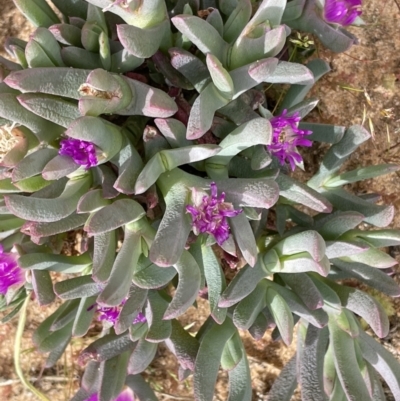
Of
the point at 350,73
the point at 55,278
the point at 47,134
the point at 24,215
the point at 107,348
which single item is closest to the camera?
the point at 24,215

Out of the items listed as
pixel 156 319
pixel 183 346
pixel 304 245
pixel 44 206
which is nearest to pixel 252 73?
pixel 304 245

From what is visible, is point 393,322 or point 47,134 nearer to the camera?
point 47,134

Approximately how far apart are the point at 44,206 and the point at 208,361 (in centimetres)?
59

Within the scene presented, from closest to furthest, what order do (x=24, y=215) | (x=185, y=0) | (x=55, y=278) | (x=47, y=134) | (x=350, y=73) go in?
(x=24, y=215) → (x=47, y=134) → (x=185, y=0) → (x=350, y=73) → (x=55, y=278)

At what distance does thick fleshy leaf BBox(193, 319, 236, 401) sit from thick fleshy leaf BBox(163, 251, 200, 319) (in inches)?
9.1

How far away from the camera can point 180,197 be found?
1172 mm

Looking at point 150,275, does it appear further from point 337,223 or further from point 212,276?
point 337,223

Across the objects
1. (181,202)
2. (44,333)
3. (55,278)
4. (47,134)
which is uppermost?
(47,134)

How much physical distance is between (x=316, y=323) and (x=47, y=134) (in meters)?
0.82

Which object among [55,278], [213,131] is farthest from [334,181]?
[55,278]

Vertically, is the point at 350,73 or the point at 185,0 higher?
the point at 185,0

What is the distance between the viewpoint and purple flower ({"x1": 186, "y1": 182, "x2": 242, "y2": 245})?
1.11m

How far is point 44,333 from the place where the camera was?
1.48m

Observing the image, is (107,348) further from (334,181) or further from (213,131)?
(334,181)
